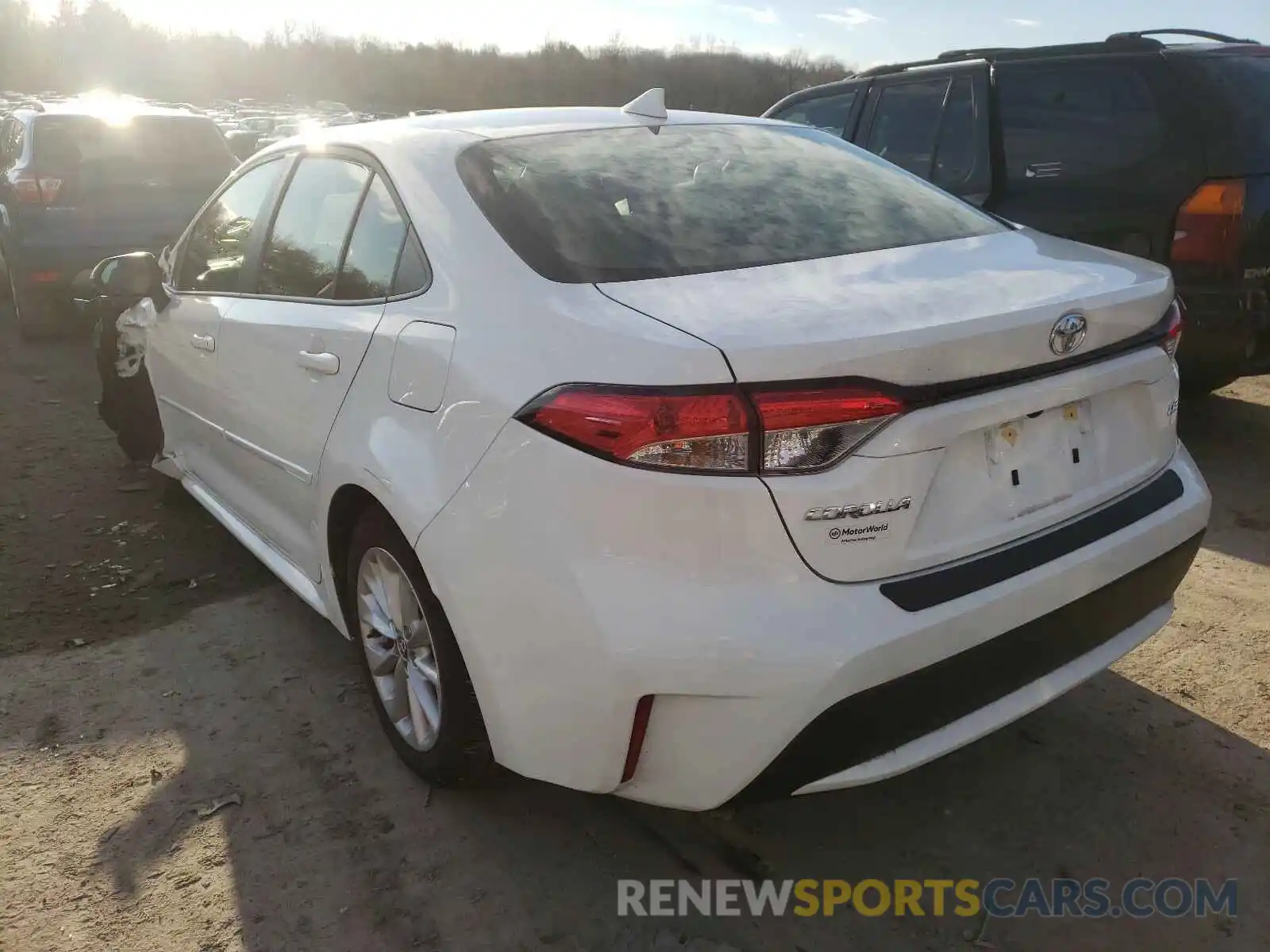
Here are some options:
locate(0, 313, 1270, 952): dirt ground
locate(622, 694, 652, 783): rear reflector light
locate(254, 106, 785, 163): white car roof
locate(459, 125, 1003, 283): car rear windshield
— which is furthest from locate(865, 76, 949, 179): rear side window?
locate(622, 694, 652, 783): rear reflector light

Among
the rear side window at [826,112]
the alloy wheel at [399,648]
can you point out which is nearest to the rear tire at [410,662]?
the alloy wheel at [399,648]

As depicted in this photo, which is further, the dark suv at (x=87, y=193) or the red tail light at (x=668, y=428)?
the dark suv at (x=87, y=193)

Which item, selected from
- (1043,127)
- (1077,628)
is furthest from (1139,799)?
(1043,127)

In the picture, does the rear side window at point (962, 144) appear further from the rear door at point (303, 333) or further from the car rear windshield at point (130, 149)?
the car rear windshield at point (130, 149)

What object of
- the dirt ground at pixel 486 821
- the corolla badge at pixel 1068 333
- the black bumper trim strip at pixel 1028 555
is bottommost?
the dirt ground at pixel 486 821

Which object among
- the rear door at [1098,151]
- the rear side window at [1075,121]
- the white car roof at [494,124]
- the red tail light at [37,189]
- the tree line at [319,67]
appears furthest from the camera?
the tree line at [319,67]

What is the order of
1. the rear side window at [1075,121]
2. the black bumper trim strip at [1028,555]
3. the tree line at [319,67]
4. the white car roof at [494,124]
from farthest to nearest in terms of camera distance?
the tree line at [319,67] < the rear side window at [1075,121] < the white car roof at [494,124] < the black bumper trim strip at [1028,555]

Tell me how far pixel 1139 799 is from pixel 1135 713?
388 mm

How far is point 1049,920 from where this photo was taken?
2.13m

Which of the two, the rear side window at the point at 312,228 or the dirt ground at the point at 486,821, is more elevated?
the rear side window at the point at 312,228

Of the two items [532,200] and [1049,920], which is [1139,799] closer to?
[1049,920]

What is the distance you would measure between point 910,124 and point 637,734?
15.8ft

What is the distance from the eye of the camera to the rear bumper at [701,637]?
175 cm

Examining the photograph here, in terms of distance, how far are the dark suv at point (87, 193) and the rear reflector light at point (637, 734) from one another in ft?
24.1
